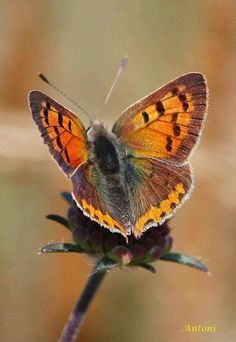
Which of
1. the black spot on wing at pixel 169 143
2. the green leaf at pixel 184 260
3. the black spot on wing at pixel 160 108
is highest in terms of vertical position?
the black spot on wing at pixel 160 108

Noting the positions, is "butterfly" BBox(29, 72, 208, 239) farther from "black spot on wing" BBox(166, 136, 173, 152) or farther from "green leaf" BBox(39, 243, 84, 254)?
"green leaf" BBox(39, 243, 84, 254)

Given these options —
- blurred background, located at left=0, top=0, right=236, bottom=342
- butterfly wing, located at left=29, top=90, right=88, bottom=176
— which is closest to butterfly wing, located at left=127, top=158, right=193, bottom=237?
butterfly wing, located at left=29, top=90, right=88, bottom=176

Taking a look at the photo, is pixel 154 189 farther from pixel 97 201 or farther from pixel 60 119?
pixel 60 119

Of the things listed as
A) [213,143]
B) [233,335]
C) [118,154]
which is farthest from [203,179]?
[118,154]

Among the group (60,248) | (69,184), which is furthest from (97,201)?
(69,184)

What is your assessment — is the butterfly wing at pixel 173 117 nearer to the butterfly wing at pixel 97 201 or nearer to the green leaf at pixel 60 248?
the butterfly wing at pixel 97 201

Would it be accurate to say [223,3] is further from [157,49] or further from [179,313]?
[179,313]

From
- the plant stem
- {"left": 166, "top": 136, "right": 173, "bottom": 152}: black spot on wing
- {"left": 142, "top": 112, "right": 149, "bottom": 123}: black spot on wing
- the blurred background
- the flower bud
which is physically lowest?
the plant stem

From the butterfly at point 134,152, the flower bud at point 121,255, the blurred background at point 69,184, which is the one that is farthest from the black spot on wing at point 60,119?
the blurred background at point 69,184
